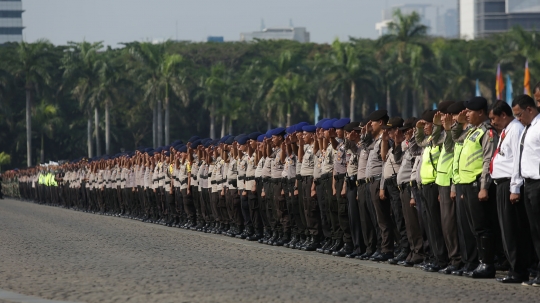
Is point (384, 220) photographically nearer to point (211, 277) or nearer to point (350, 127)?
point (350, 127)

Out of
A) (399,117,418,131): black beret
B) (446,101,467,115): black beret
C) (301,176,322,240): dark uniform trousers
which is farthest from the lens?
(301,176,322,240): dark uniform trousers

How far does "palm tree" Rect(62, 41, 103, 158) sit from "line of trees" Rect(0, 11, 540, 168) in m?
0.11

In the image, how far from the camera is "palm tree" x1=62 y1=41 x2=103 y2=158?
97000 mm

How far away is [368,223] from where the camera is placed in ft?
53.8

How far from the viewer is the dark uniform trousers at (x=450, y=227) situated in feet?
45.2

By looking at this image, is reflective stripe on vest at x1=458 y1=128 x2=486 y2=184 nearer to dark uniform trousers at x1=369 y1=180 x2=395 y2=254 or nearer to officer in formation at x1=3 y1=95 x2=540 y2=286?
officer in formation at x1=3 y1=95 x2=540 y2=286

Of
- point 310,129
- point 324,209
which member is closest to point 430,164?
point 324,209

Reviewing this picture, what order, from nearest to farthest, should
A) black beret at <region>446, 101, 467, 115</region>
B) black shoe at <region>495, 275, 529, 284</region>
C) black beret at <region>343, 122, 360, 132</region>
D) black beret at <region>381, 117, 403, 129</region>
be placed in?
black shoe at <region>495, 275, 529, 284</region> < black beret at <region>446, 101, 467, 115</region> < black beret at <region>381, 117, 403, 129</region> < black beret at <region>343, 122, 360, 132</region>

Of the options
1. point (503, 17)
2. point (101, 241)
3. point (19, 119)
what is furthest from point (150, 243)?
point (503, 17)

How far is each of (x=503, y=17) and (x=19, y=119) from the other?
106581 mm

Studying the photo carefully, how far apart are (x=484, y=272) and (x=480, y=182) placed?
3.43 ft

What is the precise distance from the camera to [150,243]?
65.1ft

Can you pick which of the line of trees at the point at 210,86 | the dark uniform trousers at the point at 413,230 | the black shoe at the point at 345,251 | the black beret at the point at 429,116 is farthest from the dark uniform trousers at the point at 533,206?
the line of trees at the point at 210,86

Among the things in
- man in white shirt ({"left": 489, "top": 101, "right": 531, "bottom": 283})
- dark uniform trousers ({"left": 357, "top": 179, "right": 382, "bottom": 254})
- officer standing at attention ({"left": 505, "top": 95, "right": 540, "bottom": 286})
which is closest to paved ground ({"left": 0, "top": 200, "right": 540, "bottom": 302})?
man in white shirt ({"left": 489, "top": 101, "right": 531, "bottom": 283})
